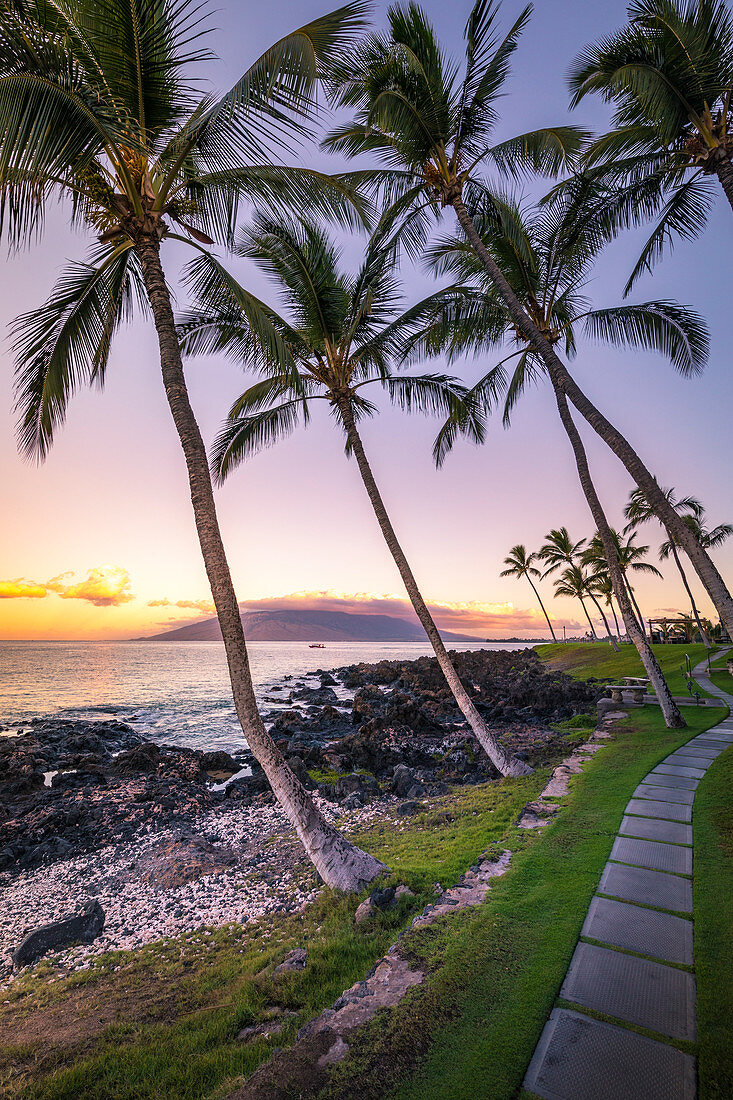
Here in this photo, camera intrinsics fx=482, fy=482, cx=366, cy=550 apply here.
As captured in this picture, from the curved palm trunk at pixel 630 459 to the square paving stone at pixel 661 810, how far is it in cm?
215

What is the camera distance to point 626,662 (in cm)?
2714

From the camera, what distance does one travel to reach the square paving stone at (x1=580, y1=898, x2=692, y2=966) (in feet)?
10.5

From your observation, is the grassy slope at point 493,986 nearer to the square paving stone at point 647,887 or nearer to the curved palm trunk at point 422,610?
the square paving stone at point 647,887

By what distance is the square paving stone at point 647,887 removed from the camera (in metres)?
3.75

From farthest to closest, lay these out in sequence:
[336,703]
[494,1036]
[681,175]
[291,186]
A: 1. [336,703]
2. [681,175]
3. [291,186]
4. [494,1036]

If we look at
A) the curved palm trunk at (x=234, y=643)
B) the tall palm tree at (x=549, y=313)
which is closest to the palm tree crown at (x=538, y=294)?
the tall palm tree at (x=549, y=313)

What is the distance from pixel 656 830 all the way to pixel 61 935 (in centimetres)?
675

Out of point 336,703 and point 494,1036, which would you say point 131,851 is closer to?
point 494,1036

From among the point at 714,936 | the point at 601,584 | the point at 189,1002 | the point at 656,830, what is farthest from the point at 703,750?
the point at 601,584

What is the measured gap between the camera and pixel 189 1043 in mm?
3350

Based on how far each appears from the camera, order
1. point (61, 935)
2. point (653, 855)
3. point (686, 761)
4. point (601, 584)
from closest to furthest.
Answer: point (653, 855) → point (61, 935) → point (686, 761) → point (601, 584)

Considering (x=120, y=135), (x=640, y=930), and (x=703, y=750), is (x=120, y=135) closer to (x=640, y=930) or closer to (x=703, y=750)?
(x=640, y=930)

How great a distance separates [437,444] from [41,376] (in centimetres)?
821

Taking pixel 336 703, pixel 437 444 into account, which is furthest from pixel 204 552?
pixel 336 703
